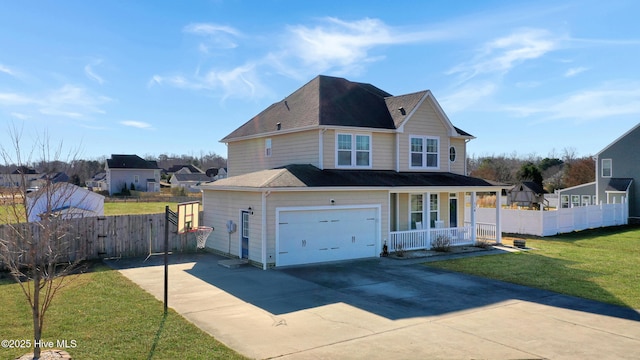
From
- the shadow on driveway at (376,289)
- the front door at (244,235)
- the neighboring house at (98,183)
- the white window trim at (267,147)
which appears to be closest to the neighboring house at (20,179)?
the shadow on driveway at (376,289)

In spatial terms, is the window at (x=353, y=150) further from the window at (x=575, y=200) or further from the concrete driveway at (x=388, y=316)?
the window at (x=575, y=200)

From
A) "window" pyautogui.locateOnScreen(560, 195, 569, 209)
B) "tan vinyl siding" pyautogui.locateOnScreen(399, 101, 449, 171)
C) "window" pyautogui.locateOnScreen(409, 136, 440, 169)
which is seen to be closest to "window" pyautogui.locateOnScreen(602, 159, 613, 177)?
"window" pyautogui.locateOnScreen(560, 195, 569, 209)

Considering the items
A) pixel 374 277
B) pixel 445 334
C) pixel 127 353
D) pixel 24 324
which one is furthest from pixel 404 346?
pixel 24 324

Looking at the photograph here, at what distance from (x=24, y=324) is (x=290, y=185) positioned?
8.72 metres

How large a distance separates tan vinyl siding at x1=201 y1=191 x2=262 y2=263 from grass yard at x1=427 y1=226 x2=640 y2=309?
21.8ft

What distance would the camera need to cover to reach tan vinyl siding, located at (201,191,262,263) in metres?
15.8

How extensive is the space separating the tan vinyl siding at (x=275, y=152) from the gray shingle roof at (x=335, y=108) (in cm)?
50

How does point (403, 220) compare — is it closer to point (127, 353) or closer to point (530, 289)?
point (530, 289)

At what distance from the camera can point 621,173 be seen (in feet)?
117

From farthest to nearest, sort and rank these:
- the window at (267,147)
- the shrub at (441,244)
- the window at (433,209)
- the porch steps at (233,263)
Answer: the window at (267,147)
the window at (433,209)
the shrub at (441,244)
the porch steps at (233,263)

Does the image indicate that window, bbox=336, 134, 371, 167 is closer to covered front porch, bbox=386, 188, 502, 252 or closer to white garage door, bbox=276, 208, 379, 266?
covered front porch, bbox=386, 188, 502, 252

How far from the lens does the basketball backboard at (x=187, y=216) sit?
12359mm

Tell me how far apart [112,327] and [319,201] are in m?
8.93

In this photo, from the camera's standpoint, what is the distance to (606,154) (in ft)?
120
